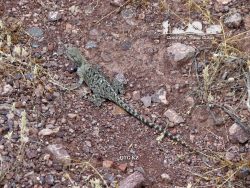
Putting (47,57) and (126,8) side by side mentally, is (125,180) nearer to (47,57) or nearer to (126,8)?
(47,57)

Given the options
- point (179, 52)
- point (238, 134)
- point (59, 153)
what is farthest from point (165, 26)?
point (59, 153)

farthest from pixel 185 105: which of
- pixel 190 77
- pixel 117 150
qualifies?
pixel 117 150

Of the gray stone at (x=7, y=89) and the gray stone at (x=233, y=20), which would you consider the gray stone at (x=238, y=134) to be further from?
the gray stone at (x=7, y=89)

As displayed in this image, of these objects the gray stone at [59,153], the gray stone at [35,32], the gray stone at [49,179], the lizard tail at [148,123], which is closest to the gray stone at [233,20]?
the lizard tail at [148,123]

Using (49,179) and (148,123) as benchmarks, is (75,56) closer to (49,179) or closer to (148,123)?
(148,123)

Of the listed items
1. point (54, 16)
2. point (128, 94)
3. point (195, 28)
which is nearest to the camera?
point (128, 94)

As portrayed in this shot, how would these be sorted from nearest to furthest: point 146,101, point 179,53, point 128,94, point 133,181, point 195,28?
1. point 133,181
2. point 146,101
3. point 128,94
4. point 179,53
5. point 195,28
